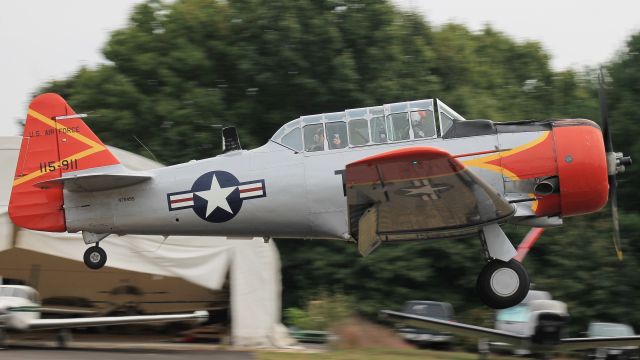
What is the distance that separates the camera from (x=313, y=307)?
15602mm

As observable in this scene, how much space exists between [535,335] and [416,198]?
4.37 m

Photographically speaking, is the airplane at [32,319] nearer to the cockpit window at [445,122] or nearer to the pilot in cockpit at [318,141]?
the pilot in cockpit at [318,141]

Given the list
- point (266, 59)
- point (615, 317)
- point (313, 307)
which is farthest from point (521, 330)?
point (266, 59)

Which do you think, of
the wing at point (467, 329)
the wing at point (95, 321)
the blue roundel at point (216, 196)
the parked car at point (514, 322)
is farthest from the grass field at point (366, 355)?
the blue roundel at point (216, 196)

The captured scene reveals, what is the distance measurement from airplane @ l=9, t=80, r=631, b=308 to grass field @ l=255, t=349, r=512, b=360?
8.72 feet

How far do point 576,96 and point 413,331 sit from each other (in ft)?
38.4

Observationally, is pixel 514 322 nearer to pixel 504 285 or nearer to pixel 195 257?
pixel 504 285

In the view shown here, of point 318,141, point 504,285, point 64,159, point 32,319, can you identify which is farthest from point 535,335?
point 32,319

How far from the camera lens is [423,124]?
10023 mm

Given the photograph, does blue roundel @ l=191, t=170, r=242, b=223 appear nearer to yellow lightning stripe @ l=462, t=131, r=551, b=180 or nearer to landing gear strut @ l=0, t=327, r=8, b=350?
yellow lightning stripe @ l=462, t=131, r=551, b=180

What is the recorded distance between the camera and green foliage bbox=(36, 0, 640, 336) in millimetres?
18188

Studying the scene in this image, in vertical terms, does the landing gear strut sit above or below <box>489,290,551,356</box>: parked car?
above

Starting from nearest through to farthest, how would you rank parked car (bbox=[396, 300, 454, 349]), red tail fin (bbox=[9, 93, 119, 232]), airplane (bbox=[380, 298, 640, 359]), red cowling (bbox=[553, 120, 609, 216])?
red cowling (bbox=[553, 120, 609, 216]) < red tail fin (bbox=[9, 93, 119, 232]) < airplane (bbox=[380, 298, 640, 359]) < parked car (bbox=[396, 300, 454, 349])

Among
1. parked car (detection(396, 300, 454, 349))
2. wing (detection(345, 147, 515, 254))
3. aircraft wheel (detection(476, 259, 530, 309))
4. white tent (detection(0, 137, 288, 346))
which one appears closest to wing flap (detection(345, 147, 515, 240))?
wing (detection(345, 147, 515, 254))
